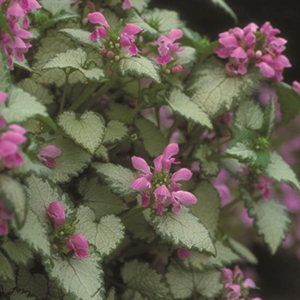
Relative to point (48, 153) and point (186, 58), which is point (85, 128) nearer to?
point (48, 153)

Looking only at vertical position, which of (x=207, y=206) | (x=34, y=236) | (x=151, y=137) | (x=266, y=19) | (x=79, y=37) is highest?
(x=79, y=37)

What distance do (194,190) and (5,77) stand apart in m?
0.55

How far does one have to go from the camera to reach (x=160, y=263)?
3.76 ft

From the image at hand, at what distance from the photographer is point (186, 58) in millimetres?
997

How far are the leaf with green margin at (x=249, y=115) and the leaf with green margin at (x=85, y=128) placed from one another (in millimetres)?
345

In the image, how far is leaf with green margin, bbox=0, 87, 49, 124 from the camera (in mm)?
581

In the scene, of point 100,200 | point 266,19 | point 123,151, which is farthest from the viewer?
point 266,19

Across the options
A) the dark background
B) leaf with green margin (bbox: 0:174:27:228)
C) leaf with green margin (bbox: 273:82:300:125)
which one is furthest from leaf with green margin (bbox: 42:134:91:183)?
the dark background

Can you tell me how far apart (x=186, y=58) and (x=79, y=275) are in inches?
20.9

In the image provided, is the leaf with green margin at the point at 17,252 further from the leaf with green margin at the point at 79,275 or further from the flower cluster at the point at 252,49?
the flower cluster at the point at 252,49

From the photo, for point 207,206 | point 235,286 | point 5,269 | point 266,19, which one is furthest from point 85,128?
point 266,19

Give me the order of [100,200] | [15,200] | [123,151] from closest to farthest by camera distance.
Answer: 1. [15,200]
2. [100,200]
3. [123,151]

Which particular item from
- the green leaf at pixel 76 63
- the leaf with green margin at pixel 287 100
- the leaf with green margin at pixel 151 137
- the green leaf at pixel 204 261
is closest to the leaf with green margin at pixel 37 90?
the green leaf at pixel 76 63

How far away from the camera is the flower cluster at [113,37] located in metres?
0.81
